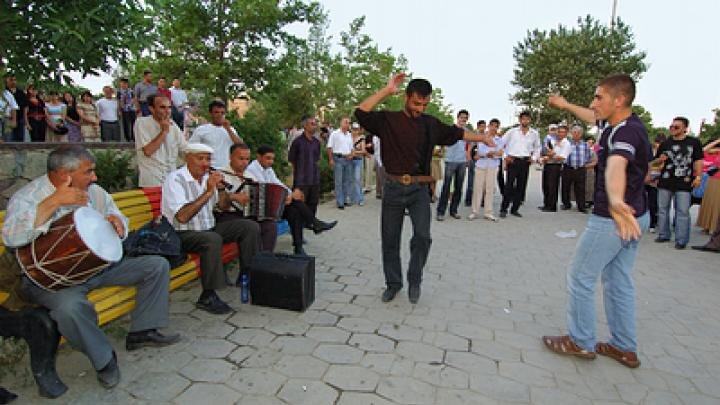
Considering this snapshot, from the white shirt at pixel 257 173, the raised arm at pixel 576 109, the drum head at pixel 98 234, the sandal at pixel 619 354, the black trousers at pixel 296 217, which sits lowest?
the sandal at pixel 619 354

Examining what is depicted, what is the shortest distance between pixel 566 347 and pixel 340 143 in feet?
23.4

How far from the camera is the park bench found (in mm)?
2631

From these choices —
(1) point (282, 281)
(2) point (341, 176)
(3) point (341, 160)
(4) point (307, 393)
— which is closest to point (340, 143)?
(3) point (341, 160)

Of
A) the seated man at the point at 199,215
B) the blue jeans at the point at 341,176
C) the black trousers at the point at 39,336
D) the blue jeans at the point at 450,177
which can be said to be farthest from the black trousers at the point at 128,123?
the black trousers at the point at 39,336

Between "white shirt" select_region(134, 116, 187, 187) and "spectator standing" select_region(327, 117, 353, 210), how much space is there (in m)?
4.93

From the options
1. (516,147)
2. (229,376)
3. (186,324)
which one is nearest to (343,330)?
(229,376)

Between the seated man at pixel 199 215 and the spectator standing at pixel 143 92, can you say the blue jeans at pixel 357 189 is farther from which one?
the seated man at pixel 199 215

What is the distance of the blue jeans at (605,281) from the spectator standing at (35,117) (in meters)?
10.4

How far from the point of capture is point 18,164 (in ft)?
20.3

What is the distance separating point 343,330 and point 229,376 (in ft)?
3.38

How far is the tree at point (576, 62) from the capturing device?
1256 inches

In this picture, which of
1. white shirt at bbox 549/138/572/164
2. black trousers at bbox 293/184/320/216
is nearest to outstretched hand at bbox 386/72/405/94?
black trousers at bbox 293/184/320/216

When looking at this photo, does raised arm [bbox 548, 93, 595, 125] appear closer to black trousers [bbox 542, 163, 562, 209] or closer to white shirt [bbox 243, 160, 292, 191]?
white shirt [bbox 243, 160, 292, 191]

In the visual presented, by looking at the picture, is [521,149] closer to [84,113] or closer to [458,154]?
[458,154]
